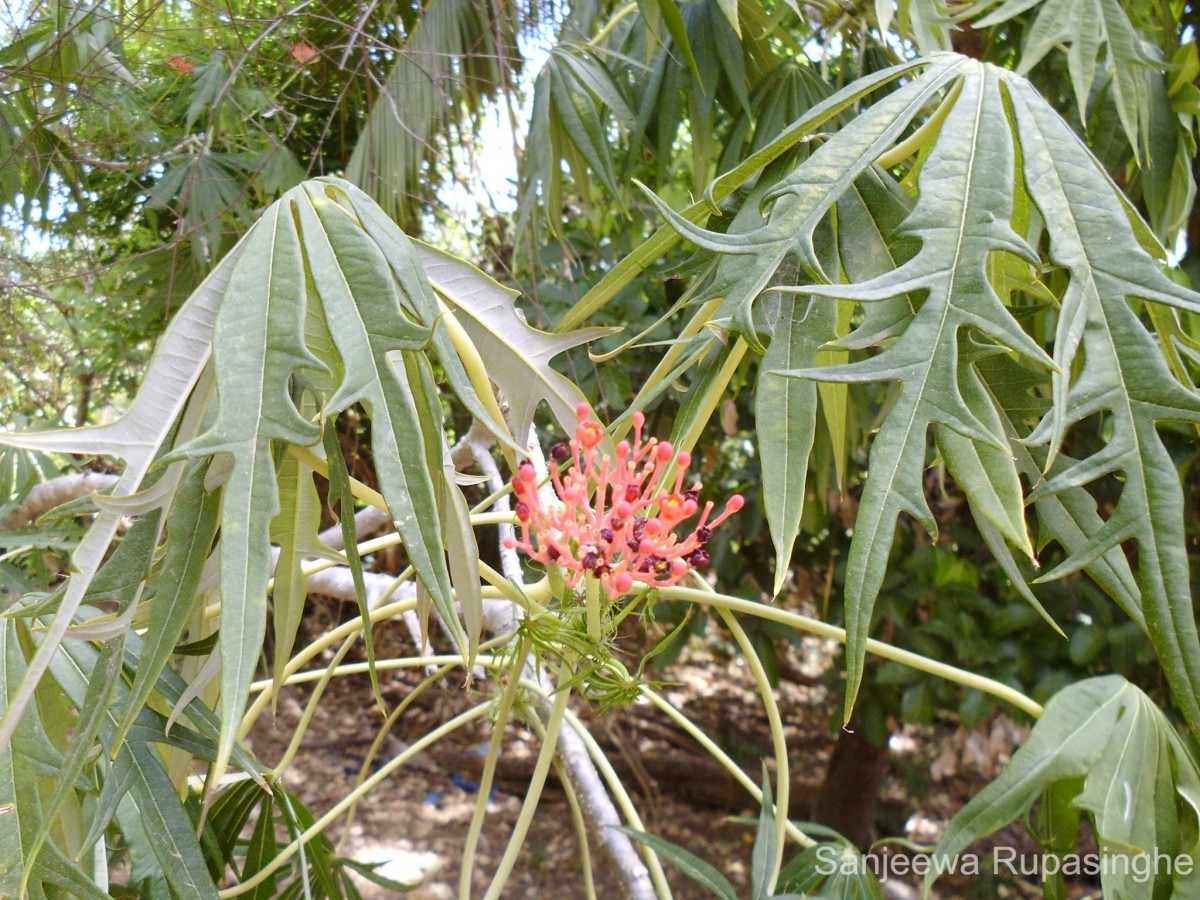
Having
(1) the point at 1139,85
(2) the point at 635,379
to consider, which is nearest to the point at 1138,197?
(1) the point at 1139,85

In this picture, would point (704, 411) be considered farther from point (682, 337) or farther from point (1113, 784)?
point (1113, 784)

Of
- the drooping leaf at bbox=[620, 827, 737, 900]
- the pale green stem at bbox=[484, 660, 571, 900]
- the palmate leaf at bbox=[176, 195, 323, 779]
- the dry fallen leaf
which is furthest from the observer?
the dry fallen leaf

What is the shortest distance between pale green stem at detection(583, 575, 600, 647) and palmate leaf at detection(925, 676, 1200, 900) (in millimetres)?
229

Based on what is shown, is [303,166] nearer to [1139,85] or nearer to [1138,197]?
[1139,85]

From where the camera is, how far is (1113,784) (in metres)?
0.56

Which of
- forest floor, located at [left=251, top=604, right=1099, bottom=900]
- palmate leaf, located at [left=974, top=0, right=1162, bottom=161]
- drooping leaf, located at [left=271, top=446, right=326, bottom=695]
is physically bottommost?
forest floor, located at [left=251, top=604, right=1099, bottom=900]

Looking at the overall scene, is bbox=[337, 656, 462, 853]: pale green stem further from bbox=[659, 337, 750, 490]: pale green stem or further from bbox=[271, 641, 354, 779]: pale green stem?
bbox=[659, 337, 750, 490]: pale green stem

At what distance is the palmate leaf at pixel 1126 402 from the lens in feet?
1.25

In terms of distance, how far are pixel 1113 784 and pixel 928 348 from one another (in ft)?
1.12

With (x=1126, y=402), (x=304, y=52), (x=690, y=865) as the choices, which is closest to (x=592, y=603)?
(x=1126, y=402)

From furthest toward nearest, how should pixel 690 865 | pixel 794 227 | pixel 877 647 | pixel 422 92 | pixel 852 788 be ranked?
1. pixel 852 788
2. pixel 422 92
3. pixel 690 865
4. pixel 877 647
5. pixel 794 227

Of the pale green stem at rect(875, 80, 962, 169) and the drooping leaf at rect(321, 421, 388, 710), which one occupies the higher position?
the pale green stem at rect(875, 80, 962, 169)

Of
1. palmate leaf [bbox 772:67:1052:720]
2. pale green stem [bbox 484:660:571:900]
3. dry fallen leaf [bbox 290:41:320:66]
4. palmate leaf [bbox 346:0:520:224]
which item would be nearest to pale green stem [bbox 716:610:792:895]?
pale green stem [bbox 484:660:571:900]

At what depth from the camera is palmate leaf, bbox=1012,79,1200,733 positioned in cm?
38
